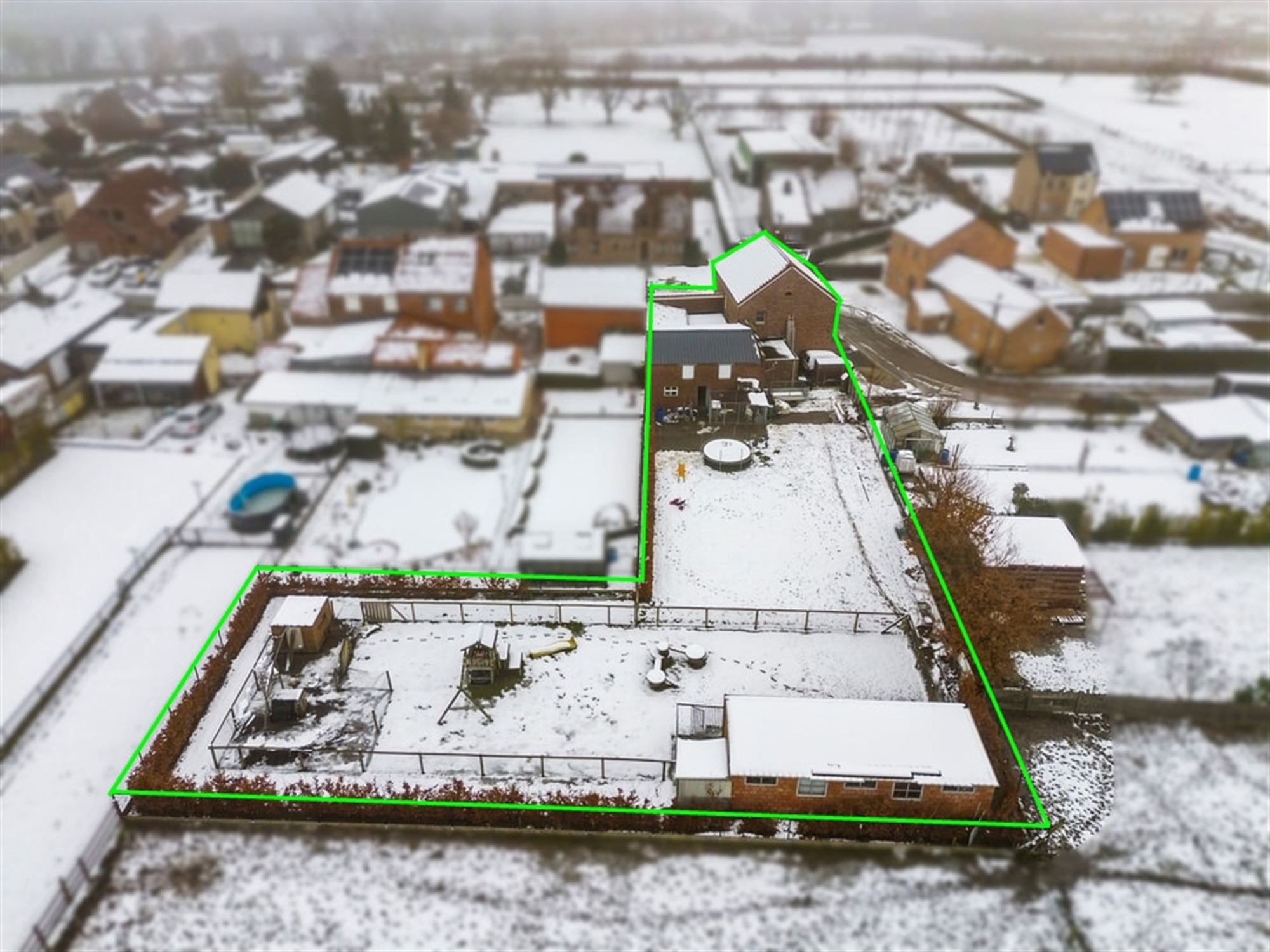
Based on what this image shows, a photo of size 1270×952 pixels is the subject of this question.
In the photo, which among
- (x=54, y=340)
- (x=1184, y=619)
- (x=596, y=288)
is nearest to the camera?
(x=1184, y=619)

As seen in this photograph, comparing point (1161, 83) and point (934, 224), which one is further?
point (1161, 83)

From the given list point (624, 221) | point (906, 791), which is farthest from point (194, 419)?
point (906, 791)

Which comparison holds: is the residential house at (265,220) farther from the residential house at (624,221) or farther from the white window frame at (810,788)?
the white window frame at (810,788)

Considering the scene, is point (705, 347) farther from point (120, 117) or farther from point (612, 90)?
point (612, 90)

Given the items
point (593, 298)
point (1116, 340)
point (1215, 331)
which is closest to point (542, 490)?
point (593, 298)

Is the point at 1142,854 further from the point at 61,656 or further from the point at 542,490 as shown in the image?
the point at 61,656

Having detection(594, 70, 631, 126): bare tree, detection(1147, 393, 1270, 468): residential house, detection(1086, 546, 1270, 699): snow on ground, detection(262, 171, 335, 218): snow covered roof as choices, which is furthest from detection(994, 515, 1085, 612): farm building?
detection(594, 70, 631, 126): bare tree

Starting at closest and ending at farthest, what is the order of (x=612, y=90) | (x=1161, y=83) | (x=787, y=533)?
(x=787, y=533) → (x=1161, y=83) → (x=612, y=90)
